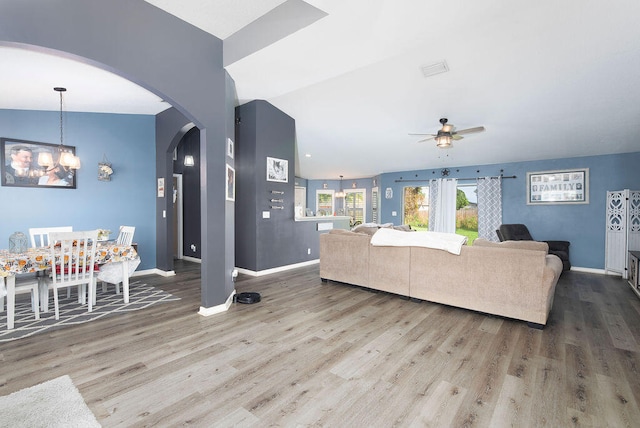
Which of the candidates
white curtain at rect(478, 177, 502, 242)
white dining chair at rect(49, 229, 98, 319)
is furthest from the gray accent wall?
white curtain at rect(478, 177, 502, 242)

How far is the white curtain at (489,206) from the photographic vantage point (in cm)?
710

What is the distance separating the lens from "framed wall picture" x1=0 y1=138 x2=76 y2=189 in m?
3.96

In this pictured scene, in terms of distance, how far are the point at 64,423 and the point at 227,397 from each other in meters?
0.84

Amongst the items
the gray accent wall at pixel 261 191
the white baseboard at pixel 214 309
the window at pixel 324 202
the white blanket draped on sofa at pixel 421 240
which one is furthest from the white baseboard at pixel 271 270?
the window at pixel 324 202

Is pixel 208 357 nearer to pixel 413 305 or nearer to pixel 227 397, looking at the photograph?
pixel 227 397

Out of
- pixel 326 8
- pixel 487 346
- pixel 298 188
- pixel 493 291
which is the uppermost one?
pixel 326 8

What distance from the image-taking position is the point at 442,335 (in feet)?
9.02

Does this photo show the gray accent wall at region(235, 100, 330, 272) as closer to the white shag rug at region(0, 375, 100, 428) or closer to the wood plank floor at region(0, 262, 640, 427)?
the wood plank floor at region(0, 262, 640, 427)

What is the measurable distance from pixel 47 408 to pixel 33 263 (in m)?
1.84

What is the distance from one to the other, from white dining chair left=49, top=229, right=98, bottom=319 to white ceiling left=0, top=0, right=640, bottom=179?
5.81ft

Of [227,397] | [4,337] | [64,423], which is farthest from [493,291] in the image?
[4,337]

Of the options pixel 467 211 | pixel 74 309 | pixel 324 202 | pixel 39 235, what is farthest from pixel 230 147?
pixel 324 202

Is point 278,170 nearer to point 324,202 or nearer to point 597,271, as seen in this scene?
point 597,271

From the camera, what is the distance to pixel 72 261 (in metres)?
3.18
